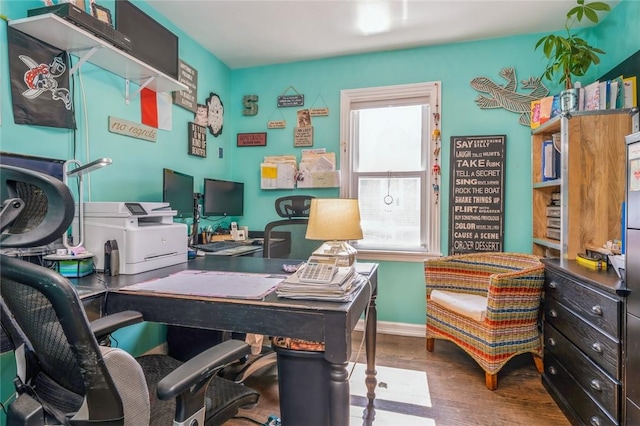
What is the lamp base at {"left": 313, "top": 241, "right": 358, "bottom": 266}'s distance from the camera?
61.2 inches

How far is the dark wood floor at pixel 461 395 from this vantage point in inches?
72.4

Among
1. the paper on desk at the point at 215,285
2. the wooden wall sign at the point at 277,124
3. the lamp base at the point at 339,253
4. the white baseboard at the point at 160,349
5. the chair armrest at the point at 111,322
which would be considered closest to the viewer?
the chair armrest at the point at 111,322

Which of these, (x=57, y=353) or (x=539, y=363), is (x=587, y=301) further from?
(x=57, y=353)

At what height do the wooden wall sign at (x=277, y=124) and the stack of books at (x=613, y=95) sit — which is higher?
the wooden wall sign at (x=277, y=124)

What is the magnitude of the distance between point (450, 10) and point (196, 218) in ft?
8.14

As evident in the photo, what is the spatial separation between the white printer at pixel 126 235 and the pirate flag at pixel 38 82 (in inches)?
20.5

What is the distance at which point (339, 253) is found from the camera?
1610 millimetres

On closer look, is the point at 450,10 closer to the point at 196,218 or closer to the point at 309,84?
the point at 309,84

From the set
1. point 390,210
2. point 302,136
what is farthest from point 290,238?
point 302,136

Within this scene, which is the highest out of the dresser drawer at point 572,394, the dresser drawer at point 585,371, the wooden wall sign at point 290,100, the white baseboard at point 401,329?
the wooden wall sign at point 290,100

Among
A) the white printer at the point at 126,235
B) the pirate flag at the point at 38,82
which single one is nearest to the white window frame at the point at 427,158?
the white printer at the point at 126,235

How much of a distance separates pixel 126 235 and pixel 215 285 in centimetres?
55

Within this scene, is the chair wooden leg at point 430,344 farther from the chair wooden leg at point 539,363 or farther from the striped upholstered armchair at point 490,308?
the chair wooden leg at point 539,363

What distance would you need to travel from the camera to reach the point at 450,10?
248 cm
